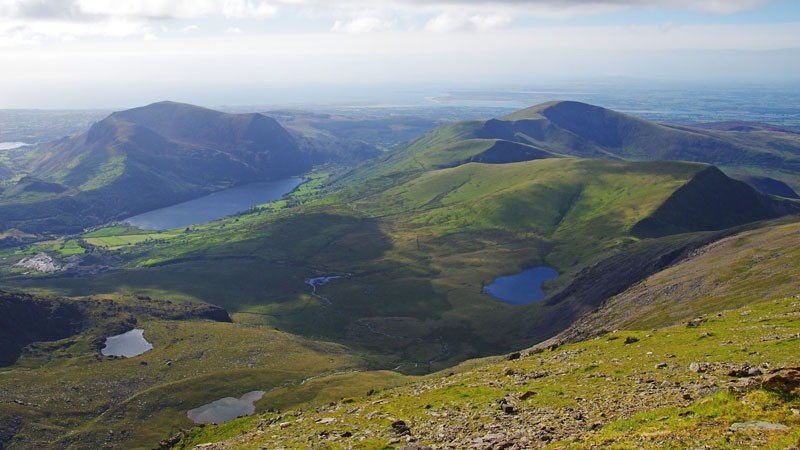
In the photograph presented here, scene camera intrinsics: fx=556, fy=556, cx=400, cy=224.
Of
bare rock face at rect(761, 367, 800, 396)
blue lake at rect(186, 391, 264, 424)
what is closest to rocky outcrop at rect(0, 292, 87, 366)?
blue lake at rect(186, 391, 264, 424)

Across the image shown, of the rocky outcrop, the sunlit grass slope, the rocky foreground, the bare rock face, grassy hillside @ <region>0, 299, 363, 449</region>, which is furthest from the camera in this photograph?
the rocky outcrop

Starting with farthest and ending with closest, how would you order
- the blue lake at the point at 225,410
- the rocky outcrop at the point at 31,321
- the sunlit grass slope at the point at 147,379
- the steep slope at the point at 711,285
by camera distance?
1. the rocky outcrop at the point at 31,321
2. the blue lake at the point at 225,410
3. the sunlit grass slope at the point at 147,379
4. the steep slope at the point at 711,285

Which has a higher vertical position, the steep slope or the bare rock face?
the bare rock face

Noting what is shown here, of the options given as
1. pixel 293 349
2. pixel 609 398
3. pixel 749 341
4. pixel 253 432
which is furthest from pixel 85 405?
pixel 749 341

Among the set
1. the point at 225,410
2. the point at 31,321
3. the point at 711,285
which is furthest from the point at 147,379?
the point at 711,285

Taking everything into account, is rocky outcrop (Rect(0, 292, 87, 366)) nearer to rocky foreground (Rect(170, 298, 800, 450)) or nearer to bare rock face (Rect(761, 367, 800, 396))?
rocky foreground (Rect(170, 298, 800, 450))

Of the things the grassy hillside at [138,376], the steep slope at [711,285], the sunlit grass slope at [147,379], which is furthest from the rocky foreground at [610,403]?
the grassy hillside at [138,376]

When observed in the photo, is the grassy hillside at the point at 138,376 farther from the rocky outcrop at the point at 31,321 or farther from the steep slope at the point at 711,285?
the steep slope at the point at 711,285

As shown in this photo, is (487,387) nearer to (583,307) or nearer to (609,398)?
(609,398)
